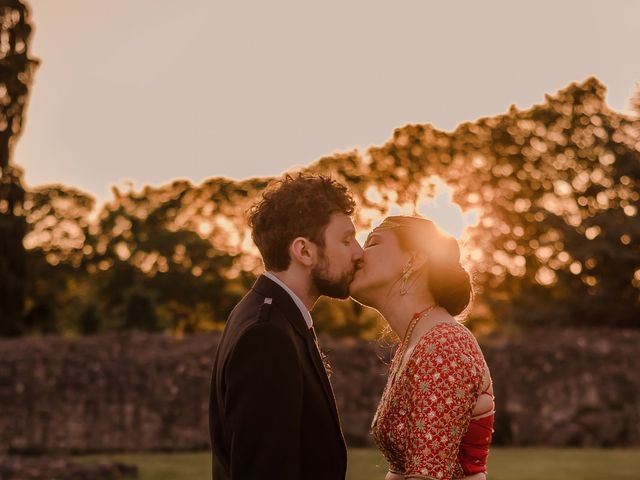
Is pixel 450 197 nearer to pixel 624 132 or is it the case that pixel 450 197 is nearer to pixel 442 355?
pixel 624 132

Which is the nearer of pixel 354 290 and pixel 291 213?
pixel 291 213

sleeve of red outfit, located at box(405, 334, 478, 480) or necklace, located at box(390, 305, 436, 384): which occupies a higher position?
necklace, located at box(390, 305, 436, 384)

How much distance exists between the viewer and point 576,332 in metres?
23.3

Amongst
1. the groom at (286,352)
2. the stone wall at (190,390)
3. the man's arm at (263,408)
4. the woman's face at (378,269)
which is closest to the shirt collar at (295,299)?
the groom at (286,352)

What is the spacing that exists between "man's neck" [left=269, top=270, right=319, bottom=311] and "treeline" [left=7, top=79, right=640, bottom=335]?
27.0 meters

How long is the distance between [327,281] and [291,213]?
0.32 m

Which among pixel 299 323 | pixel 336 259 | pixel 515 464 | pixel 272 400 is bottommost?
pixel 515 464

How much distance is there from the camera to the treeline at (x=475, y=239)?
33.2 m

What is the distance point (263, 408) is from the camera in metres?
3.72

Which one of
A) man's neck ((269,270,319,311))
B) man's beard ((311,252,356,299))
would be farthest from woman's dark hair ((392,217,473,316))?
man's neck ((269,270,319,311))

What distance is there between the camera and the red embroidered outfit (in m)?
4.33

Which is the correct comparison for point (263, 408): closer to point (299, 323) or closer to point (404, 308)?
point (299, 323)

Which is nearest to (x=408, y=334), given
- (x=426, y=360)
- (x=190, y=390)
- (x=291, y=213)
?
(x=426, y=360)

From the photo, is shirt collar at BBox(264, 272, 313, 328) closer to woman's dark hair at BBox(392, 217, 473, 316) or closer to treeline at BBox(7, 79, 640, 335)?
woman's dark hair at BBox(392, 217, 473, 316)
